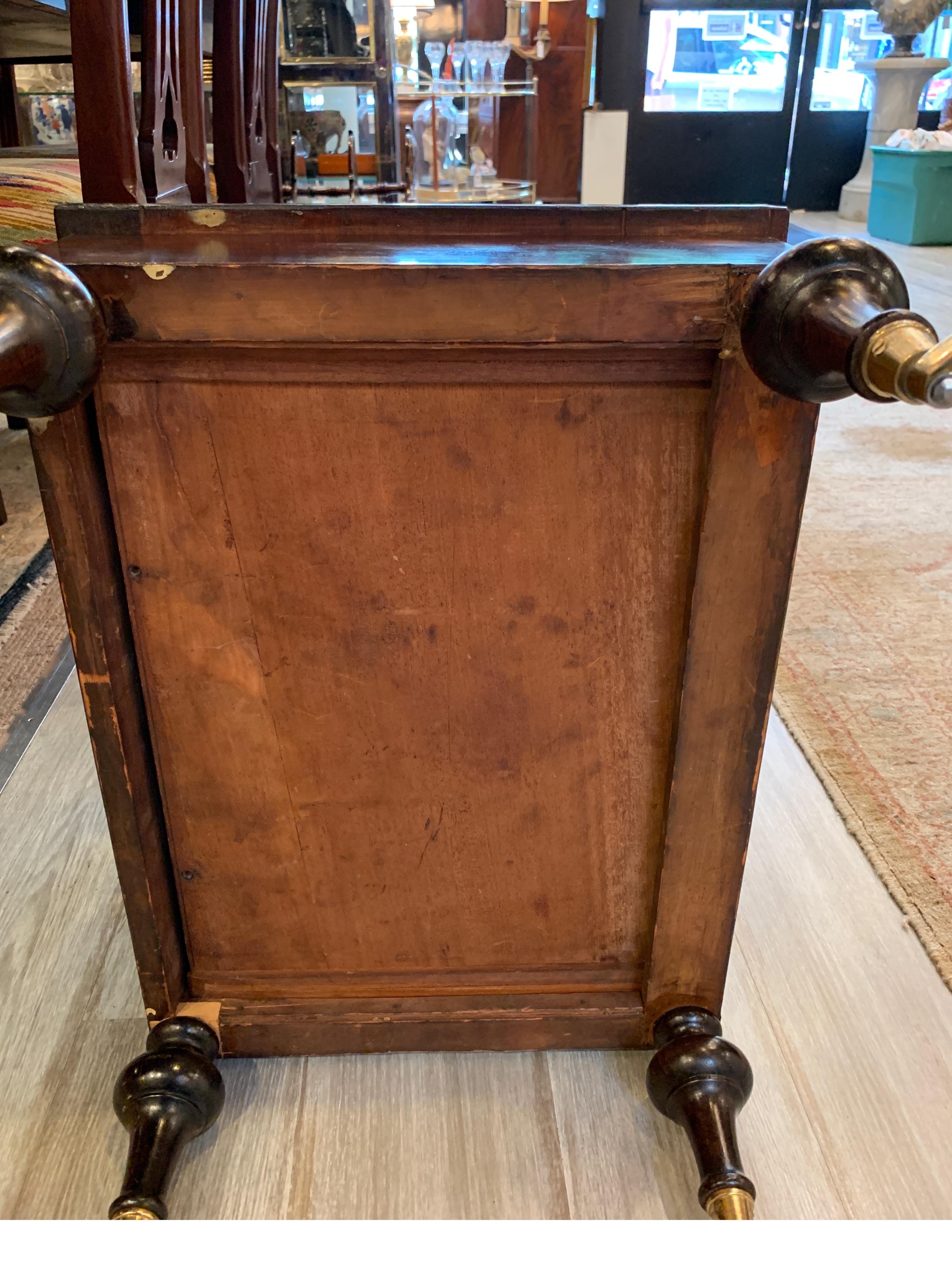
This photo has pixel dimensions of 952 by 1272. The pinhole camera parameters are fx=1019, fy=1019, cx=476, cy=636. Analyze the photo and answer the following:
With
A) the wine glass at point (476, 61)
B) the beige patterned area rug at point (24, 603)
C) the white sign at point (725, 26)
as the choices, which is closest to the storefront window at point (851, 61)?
the white sign at point (725, 26)

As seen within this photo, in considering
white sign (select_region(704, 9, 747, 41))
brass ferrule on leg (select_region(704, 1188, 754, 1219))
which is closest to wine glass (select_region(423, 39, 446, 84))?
brass ferrule on leg (select_region(704, 1188, 754, 1219))

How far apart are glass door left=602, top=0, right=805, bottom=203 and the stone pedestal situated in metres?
0.61

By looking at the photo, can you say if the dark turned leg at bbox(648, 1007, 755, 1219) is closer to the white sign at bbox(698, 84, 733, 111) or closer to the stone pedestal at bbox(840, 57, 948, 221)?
the stone pedestal at bbox(840, 57, 948, 221)

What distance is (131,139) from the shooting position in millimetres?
875

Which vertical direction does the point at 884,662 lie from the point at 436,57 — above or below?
below

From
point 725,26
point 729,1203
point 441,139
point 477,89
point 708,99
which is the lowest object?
point 729,1203

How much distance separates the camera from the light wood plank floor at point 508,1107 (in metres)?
0.79

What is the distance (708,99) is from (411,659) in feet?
24.2

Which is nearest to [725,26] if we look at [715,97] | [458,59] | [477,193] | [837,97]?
[715,97]

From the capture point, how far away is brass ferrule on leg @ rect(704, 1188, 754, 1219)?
71 centimetres

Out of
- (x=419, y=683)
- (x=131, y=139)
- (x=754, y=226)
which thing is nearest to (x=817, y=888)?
(x=419, y=683)

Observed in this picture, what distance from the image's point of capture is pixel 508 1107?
86cm

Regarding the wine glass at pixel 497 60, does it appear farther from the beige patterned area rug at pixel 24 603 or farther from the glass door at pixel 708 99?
the glass door at pixel 708 99

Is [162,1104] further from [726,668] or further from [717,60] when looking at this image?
[717,60]
